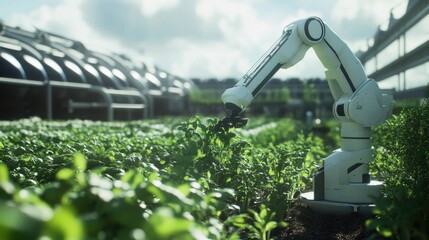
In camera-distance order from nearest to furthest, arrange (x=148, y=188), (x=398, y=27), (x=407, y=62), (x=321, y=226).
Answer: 1. (x=148, y=188)
2. (x=321, y=226)
3. (x=407, y=62)
4. (x=398, y=27)

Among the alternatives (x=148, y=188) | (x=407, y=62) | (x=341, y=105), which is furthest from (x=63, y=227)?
(x=407, y=62)

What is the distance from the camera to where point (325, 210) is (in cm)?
482

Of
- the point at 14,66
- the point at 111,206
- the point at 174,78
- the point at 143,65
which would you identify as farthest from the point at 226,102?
the point at 174,78

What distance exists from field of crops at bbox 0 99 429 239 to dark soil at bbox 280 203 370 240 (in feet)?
0.41

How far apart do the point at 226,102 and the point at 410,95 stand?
841cm

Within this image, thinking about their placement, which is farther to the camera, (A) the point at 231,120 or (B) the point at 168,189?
(A) the point at 231,120

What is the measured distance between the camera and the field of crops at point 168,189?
1.23 m

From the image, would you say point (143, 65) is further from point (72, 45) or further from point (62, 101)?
point (62, 101)

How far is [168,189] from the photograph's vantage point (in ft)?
5.93

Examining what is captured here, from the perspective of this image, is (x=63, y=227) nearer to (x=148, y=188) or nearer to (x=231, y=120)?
(x=148, y=188)

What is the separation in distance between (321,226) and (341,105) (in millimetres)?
1350

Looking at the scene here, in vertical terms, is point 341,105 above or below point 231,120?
above

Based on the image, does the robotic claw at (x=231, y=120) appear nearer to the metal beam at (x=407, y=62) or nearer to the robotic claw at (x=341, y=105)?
the robotic claw at (x=341, y=105)

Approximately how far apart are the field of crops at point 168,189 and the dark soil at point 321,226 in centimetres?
13
